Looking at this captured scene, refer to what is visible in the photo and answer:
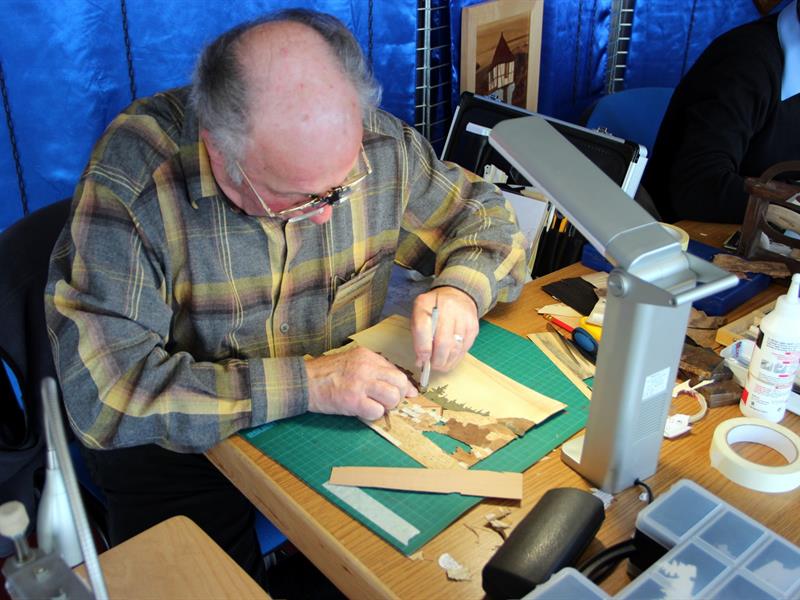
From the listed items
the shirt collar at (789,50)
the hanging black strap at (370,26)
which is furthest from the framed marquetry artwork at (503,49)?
the shirt collar at (789,50)

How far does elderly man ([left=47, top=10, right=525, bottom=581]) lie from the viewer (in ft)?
3.47

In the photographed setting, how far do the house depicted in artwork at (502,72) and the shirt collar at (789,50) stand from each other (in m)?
0.81

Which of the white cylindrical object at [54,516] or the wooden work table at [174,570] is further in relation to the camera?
the wooden work table at [174,570]

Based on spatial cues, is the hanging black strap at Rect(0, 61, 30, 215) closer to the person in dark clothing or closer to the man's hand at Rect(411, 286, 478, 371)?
the man's hand at Rect(411, 286, 478, 371)

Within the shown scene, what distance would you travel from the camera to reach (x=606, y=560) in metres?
0.84

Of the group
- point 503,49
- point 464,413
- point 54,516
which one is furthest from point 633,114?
point 54,516

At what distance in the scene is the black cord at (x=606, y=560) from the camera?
835 millimetres

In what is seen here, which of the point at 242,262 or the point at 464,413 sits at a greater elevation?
the point at 242,262

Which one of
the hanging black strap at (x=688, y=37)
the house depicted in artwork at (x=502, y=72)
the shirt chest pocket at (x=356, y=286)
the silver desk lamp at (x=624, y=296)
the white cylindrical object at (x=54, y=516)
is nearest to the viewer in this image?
the white cylindrical object at (x=54, y=516)

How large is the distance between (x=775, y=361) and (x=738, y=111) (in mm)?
1178

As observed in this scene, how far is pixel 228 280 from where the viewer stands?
124 centimetres

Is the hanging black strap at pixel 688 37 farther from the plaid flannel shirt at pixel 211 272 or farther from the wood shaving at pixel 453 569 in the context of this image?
the wood shaving at pixel 453 569

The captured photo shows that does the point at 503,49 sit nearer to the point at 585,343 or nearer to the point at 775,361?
the point at 585,343

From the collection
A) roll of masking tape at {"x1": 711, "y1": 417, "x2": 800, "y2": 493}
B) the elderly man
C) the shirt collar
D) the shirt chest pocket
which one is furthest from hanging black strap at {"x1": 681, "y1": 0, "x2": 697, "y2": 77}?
roll of masking tape at {"x1": 711, "y1": 417, "x2": 800, "y2": 493}
